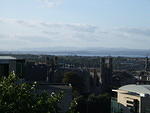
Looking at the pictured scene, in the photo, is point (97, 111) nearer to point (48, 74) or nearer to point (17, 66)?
point (17, 66)

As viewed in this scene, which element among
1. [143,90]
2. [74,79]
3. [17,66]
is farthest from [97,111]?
[17,66]

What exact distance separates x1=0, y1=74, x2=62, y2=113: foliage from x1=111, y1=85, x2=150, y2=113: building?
1087 inches

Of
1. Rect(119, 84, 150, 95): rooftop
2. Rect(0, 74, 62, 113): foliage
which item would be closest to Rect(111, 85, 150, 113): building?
Rect(119, 84, 150, 95): rooftop

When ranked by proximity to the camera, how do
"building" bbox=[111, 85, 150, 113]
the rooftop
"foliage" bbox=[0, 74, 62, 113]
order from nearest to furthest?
"foliage" bbox=[0, 74, 62, 113] < "building" bbox=[111, 85, 150, 113] < the rooftop

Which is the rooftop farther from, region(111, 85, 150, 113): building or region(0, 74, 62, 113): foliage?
region(0, 74, 62, 113): foliage

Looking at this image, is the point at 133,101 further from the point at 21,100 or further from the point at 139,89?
the point at 21,100

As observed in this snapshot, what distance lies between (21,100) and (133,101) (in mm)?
30067

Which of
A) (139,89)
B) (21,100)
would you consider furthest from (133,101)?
(21,100)

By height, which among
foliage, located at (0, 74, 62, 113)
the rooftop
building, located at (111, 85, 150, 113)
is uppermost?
foliage, located at (0, 74, 62, 113)

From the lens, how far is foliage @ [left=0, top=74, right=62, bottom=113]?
7.83 metres

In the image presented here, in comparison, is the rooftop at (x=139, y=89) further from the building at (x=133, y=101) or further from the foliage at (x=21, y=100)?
the foliage at (x=21, y=100)

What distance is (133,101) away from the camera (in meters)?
37.3

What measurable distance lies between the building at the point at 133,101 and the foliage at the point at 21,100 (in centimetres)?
2761

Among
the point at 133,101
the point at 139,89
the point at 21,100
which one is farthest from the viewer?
the point at 139,89
